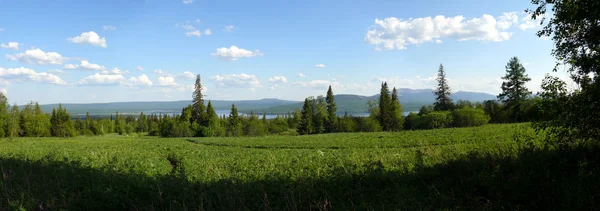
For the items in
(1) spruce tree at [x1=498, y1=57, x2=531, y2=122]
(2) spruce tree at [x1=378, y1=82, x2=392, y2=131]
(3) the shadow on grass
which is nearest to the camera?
(3) the shadow on grass

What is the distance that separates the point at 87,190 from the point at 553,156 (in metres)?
9.90

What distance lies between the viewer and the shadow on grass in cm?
548

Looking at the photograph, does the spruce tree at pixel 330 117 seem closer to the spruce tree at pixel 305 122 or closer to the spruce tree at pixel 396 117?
the spruce tree at pixel 305 122

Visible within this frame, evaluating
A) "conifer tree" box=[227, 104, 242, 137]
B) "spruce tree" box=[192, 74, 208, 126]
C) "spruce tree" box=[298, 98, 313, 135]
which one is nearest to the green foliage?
"spruce tree" box=[192, 74, 208, 126]

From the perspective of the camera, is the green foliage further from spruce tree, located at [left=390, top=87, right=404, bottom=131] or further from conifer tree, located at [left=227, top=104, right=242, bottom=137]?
spruce tree, located at [left=390, top=87, right=404, bottom=131]

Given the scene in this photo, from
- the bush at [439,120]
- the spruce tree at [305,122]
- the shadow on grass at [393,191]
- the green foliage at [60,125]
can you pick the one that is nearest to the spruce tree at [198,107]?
the spruce tree at [305,122]

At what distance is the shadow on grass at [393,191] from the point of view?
5.48 m

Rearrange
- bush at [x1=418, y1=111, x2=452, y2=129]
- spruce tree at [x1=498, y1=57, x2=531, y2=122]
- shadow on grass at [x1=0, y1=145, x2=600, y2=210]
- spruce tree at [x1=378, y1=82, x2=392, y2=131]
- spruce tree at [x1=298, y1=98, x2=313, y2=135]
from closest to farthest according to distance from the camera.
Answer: shadow on grass at [x1=0, y1=145, x2=600, y2=210] → spruce tree at [x1=498, y1=57, x2=531, y2=122] → bush at [x1=418, y1=111, x2=452, y2=129] → spruce tree at [x1=378, y1=82, x2=392, y2=131] → spruce tree at [x1=298, y1=98, x2=313, y2=135]

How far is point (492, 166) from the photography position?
7266 millimetres

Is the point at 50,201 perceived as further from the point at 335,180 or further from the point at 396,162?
the point at 396,162

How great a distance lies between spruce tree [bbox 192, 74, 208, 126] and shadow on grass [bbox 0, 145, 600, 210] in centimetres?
7502

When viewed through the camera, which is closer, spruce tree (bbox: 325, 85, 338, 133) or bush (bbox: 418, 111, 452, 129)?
bush (bbox: 418, 111, 452, 129)

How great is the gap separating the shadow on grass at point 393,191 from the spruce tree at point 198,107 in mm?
75016

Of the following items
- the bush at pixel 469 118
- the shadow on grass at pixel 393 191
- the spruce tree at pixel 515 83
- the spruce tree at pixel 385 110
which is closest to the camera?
the shadow on grass at pixel 393 191
